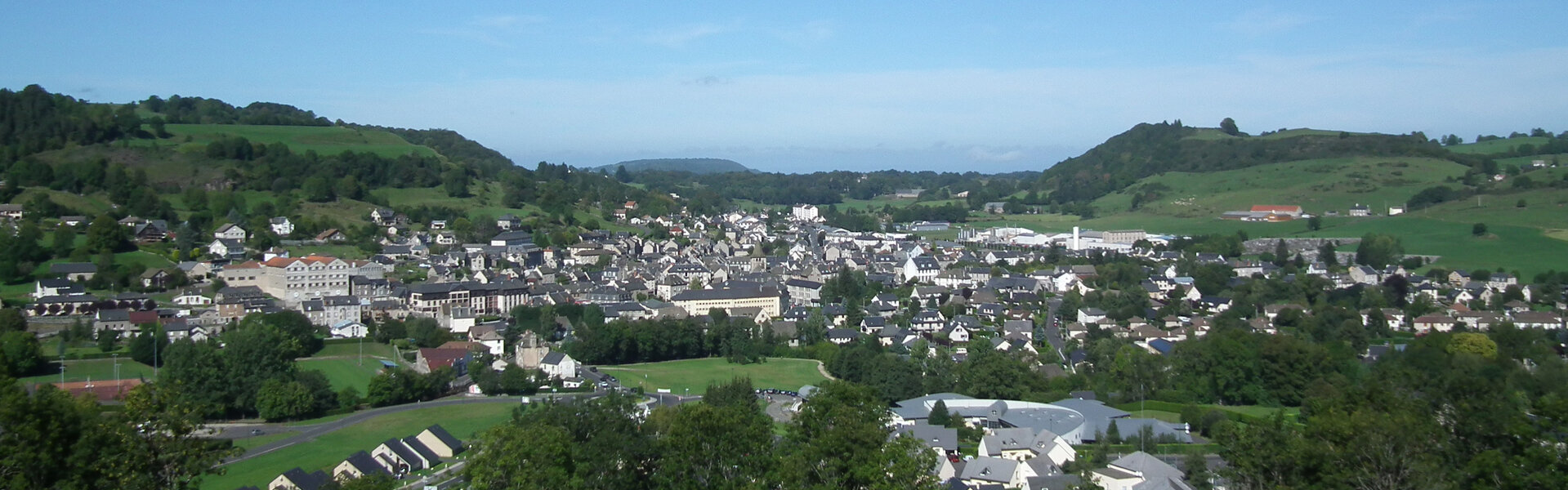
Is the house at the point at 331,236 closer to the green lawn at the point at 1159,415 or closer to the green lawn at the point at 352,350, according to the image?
the green lawn at the point at 352,350

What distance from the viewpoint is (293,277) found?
30219 mm

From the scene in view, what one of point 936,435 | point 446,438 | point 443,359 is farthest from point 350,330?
point 936,435

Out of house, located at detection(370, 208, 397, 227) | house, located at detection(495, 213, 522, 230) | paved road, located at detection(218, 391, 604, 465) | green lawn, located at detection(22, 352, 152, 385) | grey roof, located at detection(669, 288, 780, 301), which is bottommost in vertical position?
paved road, located at detection(218, 391, 604, 465)

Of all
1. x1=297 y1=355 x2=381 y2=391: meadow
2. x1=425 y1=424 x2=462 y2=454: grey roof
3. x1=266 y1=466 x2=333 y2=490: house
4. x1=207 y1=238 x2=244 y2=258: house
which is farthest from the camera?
x1=207 y1=238 x2=244 y2=258: house

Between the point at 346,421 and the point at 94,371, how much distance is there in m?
5.36

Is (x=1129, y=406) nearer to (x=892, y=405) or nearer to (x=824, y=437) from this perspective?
(x=892, y=405)

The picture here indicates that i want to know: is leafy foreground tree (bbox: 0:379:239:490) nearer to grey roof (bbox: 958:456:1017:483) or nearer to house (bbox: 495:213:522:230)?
grey roof (bbox: 958:456:1017:483)

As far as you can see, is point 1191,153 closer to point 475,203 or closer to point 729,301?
point 475,203

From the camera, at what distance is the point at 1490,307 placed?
29031 millimetres

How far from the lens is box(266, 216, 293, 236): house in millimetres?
36031

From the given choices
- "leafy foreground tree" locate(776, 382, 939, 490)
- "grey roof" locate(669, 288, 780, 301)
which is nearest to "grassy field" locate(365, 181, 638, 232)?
"grey roof" locate(669, 288, 780, 301)

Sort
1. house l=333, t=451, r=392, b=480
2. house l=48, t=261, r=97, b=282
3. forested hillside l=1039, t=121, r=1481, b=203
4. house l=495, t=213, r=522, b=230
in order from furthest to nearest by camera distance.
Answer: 1. forested hillside l=1039, t=121, r=1481, b=203
2. house l=495, t=213, r=522, b=230
3. house l=48, t=261, r=97, b=282
4. house l=333, t=451, r=392, b=480

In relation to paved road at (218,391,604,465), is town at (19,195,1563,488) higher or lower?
higher

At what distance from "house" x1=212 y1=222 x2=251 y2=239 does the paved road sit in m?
16.7
